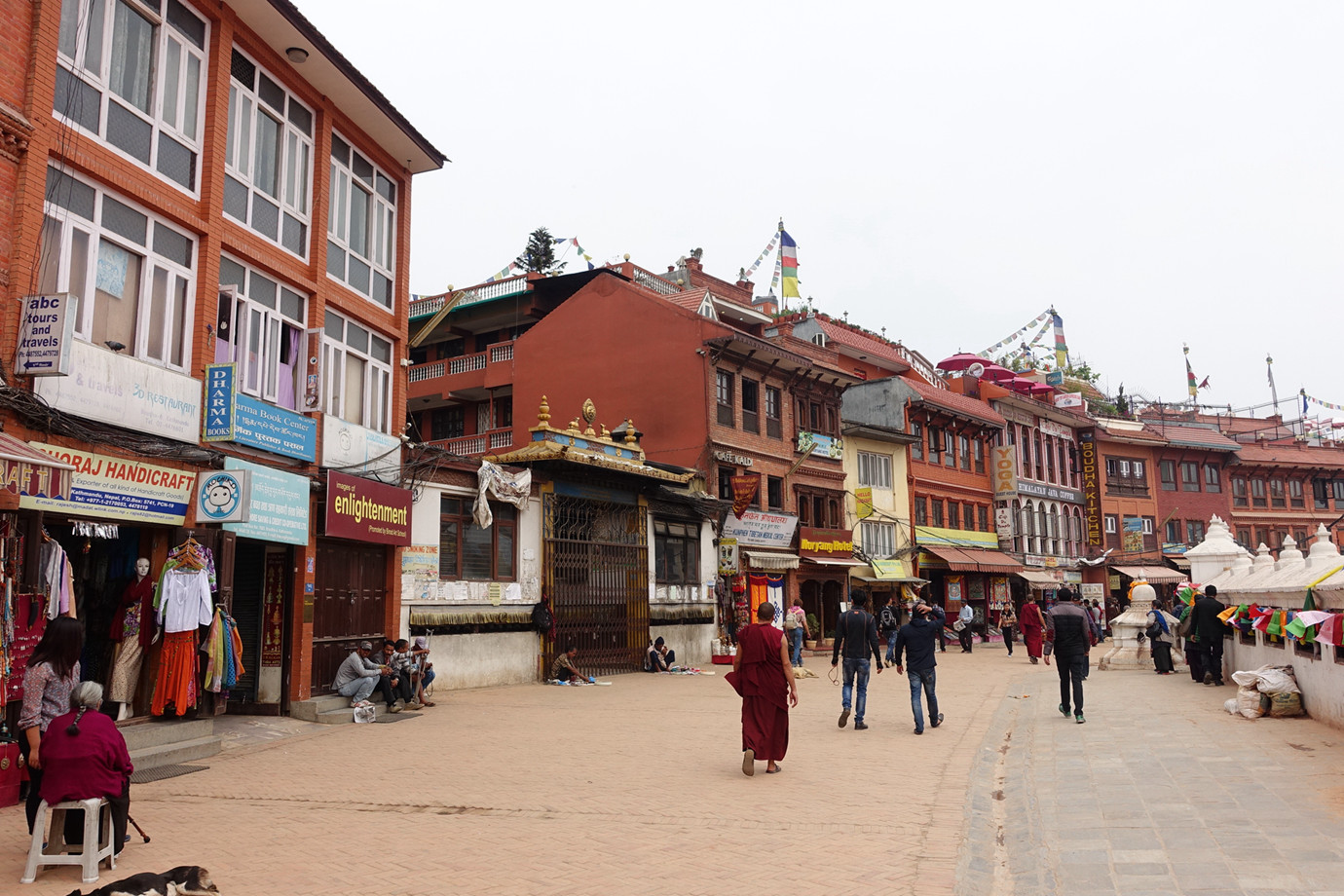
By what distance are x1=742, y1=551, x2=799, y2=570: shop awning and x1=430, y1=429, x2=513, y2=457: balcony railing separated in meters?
8.62

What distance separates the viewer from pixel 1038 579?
45.6m

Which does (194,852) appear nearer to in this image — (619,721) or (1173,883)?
(1173,883)

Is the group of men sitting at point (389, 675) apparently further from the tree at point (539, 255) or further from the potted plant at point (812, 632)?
the tree at point (539, 255)

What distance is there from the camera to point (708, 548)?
29.0 m

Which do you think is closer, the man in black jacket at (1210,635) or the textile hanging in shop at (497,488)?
the man in black jacket at (1210,635)

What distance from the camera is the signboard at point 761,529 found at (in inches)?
1184

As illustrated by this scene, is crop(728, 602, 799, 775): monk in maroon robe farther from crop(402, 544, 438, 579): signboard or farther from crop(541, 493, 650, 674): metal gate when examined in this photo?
crop(541, 493, 650, 674): metal gate

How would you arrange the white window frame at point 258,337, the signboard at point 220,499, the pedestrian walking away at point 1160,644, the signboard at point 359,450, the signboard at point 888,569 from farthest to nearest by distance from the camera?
the signboard at point 888,569, the pedestrian walking away at point 1160,644, the signboard at point 359,450, the white window frame at point 258,337, the signboard at point 220,499

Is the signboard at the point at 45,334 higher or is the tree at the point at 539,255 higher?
the tree at the point at 539,255

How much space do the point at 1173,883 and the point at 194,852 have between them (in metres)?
6.32

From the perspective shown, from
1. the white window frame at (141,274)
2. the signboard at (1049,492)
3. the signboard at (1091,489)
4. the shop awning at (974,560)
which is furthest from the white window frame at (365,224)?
the signboard at (1091,489)

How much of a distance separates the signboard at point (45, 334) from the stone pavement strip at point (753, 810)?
430 cm

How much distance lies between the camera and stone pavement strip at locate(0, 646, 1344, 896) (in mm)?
6180

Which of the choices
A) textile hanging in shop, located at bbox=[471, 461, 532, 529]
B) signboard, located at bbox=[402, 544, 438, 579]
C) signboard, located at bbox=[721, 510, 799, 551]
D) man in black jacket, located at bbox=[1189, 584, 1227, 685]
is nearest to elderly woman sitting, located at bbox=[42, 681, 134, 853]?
signboard, located at bbox=[402, 544, 438, 579]
